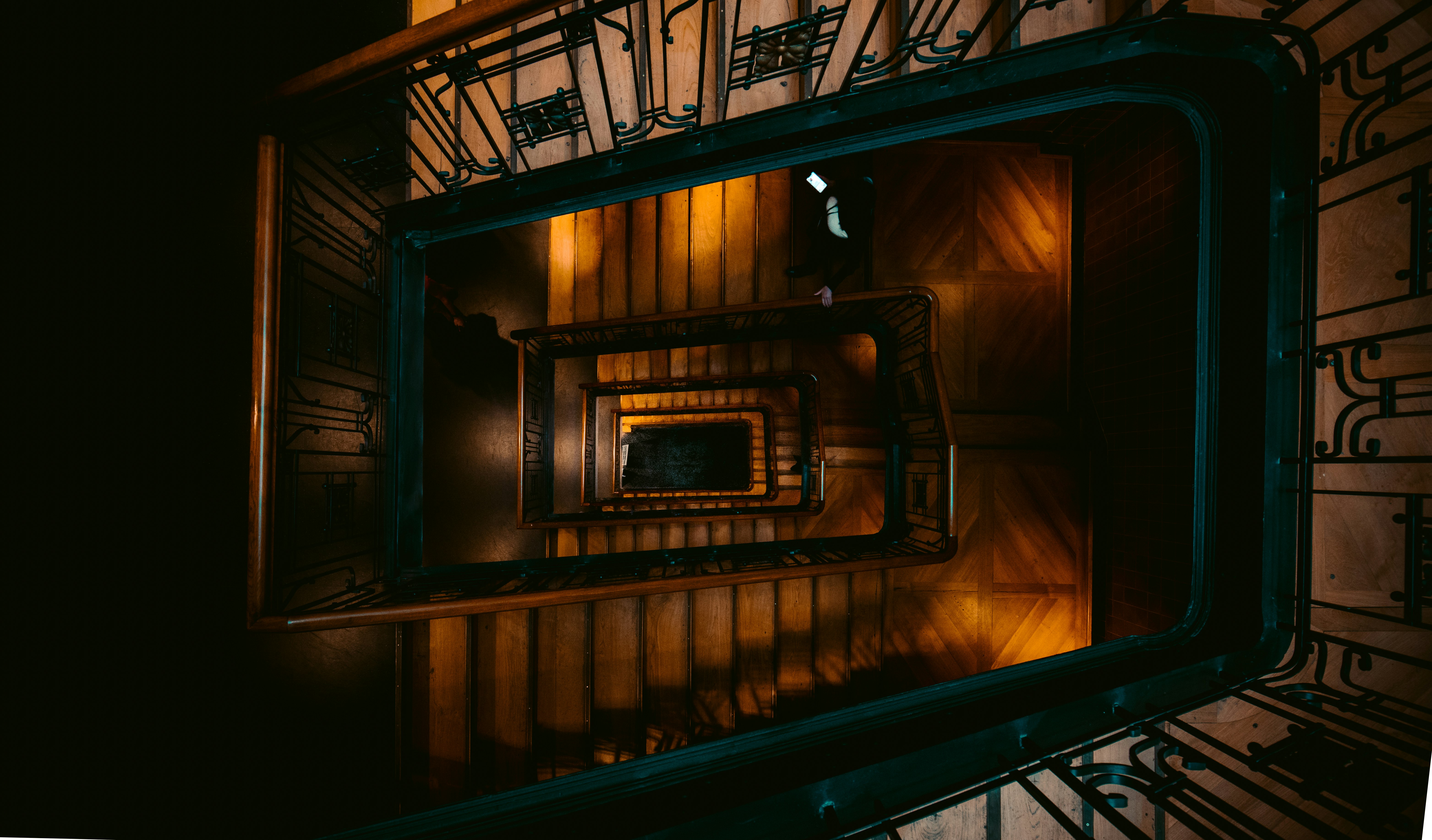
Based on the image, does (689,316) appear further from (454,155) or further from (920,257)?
(920,257)

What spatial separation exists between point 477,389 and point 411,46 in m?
2.51

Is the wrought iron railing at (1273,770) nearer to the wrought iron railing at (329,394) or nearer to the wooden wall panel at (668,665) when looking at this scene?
the wooden wall panel at (668,665)

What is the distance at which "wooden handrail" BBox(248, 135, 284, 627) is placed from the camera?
187 cm

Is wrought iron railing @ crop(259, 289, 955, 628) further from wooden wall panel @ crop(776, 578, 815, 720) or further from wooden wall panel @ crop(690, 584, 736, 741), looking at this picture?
wooden wall panel @ crop(690, 584, 736, 741)

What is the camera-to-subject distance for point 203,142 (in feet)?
7.17

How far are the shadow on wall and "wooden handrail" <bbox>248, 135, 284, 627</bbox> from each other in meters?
1.29

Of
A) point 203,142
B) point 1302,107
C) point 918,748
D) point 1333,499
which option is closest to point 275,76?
point 203,142

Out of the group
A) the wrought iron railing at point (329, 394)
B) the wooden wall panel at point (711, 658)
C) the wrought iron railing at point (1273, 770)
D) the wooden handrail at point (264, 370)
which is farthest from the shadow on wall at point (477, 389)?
the wrought iron railing at point (1273, 770)

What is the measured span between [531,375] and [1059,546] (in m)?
4.80

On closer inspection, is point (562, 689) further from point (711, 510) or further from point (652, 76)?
point (652, 76)

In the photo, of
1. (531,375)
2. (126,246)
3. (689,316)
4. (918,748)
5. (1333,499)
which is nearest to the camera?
(918,748)

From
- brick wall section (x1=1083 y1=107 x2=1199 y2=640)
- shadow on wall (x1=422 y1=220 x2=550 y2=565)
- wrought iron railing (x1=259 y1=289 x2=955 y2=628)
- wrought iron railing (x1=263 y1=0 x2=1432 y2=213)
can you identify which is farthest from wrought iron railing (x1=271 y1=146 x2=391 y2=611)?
brick wall section (x1=1083 y1=107 x2=1199 y2=640)

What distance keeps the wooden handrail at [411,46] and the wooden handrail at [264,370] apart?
0.87 ft

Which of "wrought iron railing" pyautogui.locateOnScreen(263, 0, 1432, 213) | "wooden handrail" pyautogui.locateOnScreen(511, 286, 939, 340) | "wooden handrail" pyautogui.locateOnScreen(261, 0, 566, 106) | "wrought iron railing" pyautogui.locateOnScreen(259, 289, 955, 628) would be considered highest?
"wrought iron railing" pyautogui.locateOnScreen(263, 0, 1432, 213)
